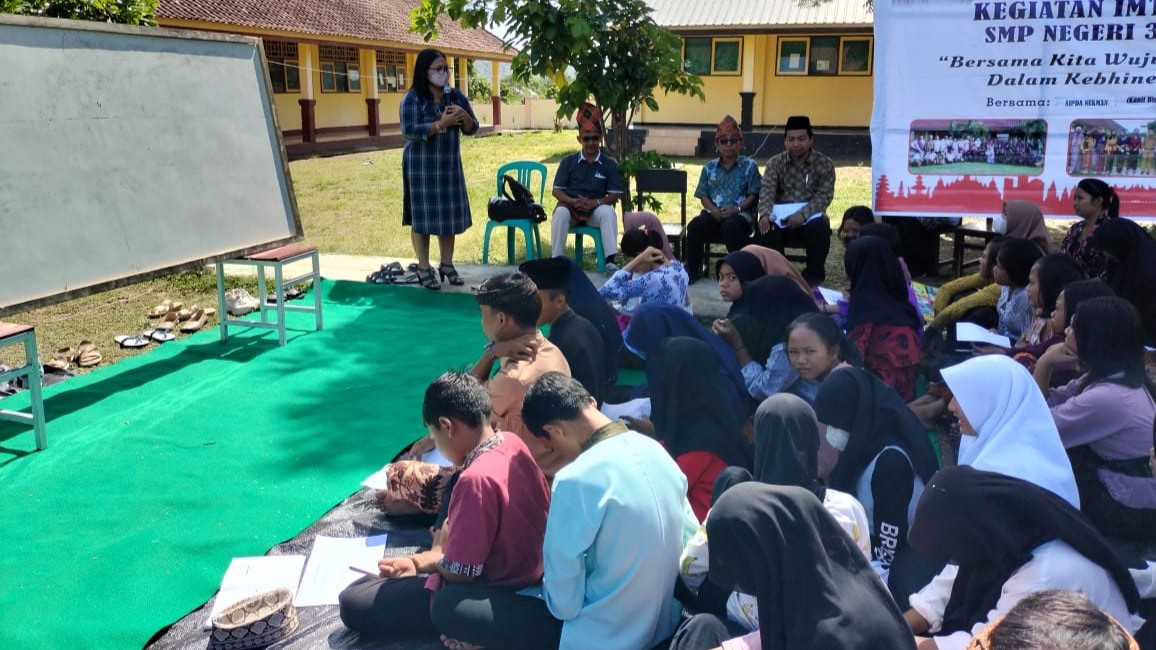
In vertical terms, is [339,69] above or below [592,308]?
above

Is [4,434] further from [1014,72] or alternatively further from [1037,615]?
[1014,72]

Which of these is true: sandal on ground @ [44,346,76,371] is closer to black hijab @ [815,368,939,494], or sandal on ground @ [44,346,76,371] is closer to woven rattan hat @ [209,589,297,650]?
woven rattan hat @ [209,589,297,650]

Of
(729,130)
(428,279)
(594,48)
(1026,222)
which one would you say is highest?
(594,48)

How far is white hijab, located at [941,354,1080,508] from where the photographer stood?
248cm

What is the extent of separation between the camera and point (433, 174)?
7.30 meters

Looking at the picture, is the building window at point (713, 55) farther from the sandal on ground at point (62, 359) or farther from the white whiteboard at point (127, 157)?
the sandal on ground at point (62, 359)

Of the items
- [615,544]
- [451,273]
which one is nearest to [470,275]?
[451,273]

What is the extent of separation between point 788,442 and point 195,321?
5.05 m

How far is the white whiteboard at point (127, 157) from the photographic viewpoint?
460cm

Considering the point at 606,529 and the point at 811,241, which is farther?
the point at 811,241

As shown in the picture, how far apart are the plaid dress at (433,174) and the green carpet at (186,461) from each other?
107 cm

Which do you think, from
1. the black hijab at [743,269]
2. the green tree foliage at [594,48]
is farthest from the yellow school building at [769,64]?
the black hijab at [743,269]

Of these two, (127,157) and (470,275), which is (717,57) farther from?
(127,157)

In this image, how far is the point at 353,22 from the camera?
20.9m
